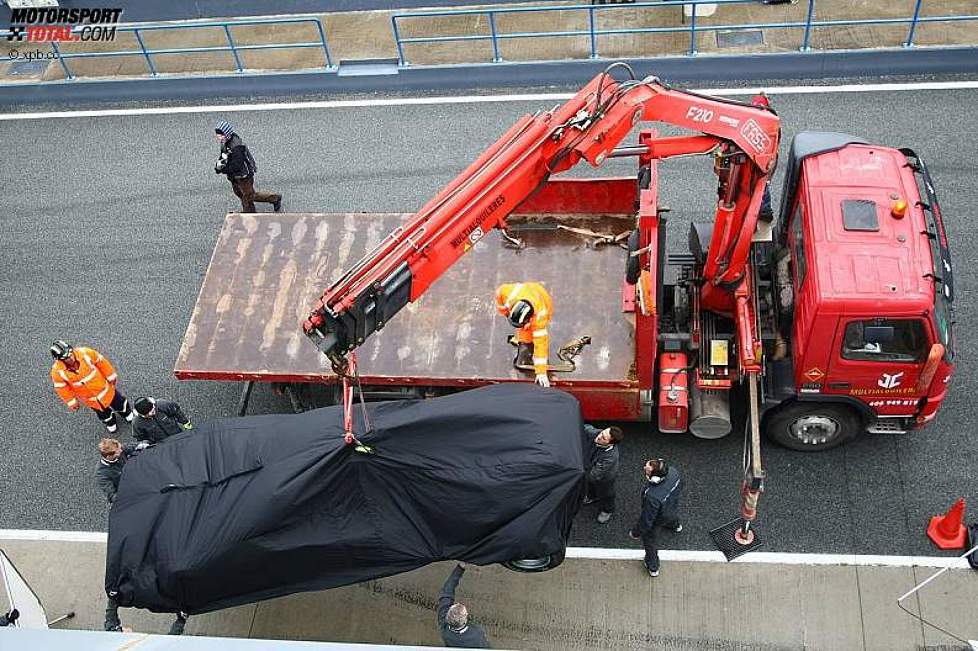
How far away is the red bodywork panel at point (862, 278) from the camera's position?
8.28m

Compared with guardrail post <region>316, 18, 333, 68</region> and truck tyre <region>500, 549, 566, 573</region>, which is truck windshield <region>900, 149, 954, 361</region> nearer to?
truck tyre <region>500, 549, 566, 573</region>

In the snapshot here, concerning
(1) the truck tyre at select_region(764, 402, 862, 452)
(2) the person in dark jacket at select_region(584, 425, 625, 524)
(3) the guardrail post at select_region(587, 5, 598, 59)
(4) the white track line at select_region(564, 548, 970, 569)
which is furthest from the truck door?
(3) the guardrail post at select_region(587, 5, 598, 59)

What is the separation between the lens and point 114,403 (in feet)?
34.9

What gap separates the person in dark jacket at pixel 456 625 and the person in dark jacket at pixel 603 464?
1.51 m

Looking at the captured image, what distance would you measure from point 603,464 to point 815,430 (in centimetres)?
244

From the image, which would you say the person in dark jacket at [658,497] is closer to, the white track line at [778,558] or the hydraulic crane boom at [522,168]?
the white track line at [778,558]

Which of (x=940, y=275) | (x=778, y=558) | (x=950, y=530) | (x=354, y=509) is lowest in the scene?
(x=778, y=558)

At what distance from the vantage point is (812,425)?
374 inches

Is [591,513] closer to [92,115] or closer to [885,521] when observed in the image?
[885,521]

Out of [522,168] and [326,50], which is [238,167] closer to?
[326,50]

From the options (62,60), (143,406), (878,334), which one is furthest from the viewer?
(62,60)

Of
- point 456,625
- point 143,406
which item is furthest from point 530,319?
point 143,406

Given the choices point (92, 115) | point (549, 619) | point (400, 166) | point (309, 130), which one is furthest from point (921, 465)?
point (92, 115)

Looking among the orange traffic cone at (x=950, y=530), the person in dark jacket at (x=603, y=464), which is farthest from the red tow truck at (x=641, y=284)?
the orange traffic cone at (x=950, y=530)
